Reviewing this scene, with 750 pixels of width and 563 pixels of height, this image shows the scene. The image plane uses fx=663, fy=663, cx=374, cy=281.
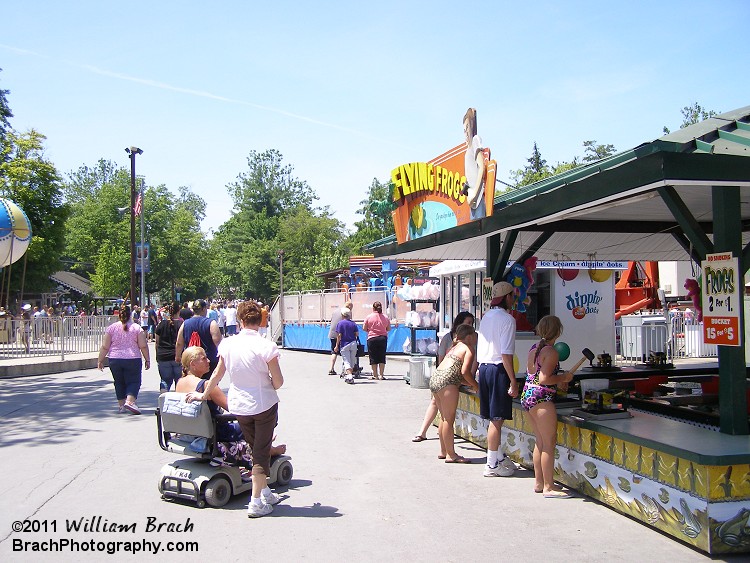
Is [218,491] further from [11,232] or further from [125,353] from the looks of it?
[11,232]

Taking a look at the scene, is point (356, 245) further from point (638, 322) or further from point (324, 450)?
point (324, 450)

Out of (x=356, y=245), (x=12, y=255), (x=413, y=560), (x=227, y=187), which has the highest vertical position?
(x=227, y=187)

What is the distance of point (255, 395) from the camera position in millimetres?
5547

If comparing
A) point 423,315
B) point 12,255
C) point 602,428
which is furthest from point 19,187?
point 602,428

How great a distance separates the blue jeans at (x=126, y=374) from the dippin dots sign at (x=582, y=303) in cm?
900

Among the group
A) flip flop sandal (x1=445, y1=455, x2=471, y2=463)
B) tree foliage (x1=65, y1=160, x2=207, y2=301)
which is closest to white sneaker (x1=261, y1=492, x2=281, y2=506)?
flip flop sandal (x1=445, y1=455, x2=471, y2=463)

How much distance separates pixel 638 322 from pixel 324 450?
13957 mm

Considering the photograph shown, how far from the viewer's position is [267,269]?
228ft

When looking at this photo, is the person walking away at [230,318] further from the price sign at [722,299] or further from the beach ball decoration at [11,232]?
the price sign at [722,299]

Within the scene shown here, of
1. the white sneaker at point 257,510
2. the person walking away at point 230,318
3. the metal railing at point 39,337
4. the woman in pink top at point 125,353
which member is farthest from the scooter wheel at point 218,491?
the person walking away at point 230,318

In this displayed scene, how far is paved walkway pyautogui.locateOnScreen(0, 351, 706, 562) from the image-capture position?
4.96 metres

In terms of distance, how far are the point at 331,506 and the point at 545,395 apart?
87.5 inches

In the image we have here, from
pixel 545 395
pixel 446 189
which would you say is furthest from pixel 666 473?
pixel 446 189

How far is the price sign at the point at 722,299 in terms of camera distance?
5.18 metres
